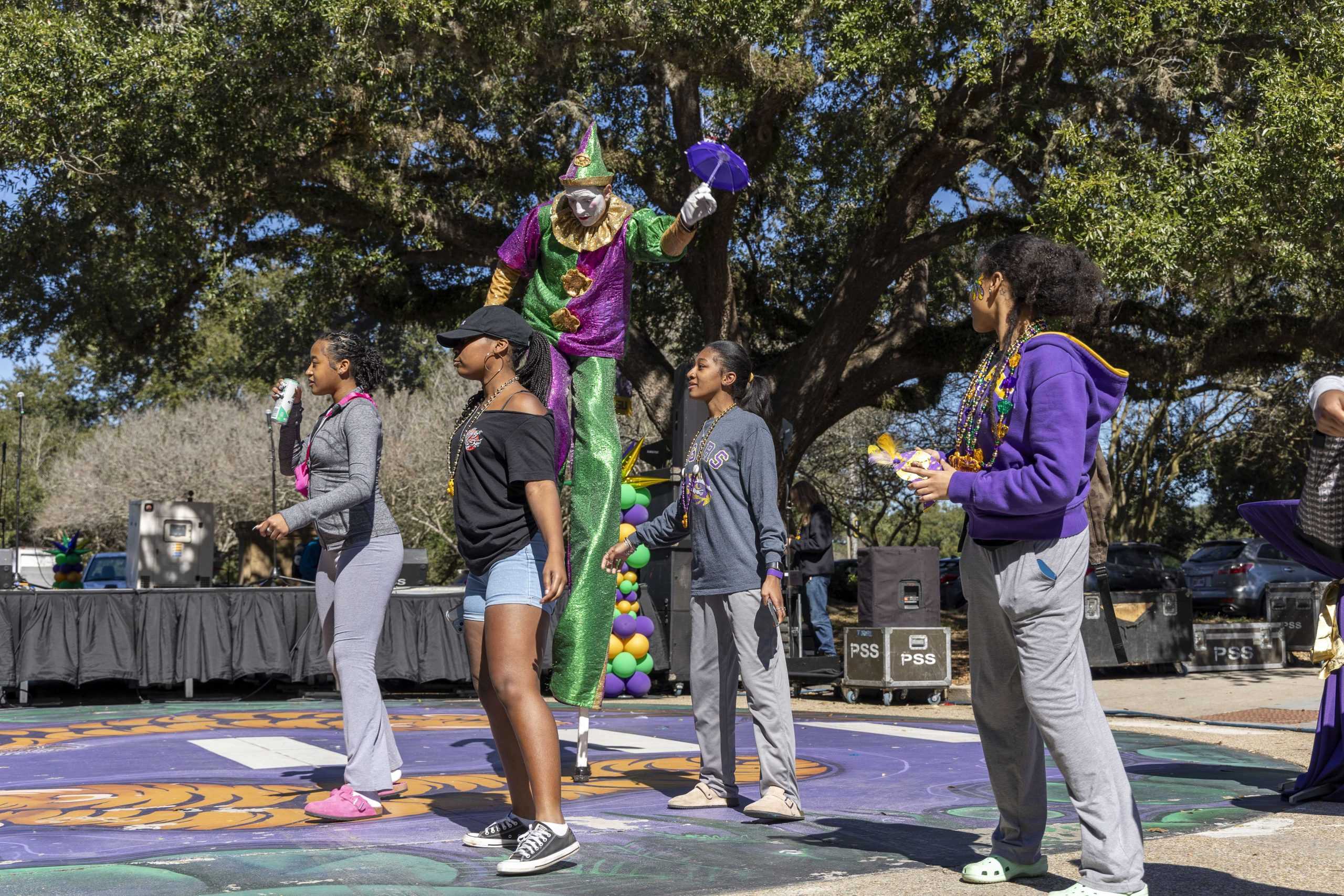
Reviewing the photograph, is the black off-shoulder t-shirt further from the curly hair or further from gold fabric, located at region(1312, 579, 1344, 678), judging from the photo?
gold fabric, located at region(1312, 579, 1344, 678)

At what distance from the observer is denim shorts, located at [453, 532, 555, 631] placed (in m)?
3.81

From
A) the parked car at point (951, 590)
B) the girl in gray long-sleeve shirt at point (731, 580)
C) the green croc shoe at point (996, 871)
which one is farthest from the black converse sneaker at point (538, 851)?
the parked car at point (951, 590)

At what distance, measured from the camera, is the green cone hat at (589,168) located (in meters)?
5.41

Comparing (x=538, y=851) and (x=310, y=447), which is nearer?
(x=538, y=851)

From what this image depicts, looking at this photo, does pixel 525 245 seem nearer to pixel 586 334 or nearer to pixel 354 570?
pixel 586 334

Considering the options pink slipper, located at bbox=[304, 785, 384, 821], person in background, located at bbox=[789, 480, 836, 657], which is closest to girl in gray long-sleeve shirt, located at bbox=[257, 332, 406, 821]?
pink slipper, located at bbox=[304, 785, 384, 821]

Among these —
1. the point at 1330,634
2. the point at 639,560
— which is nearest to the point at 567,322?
the point at 1330,634

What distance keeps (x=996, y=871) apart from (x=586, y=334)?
291 centimetres

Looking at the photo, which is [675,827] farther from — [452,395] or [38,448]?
[38,448]

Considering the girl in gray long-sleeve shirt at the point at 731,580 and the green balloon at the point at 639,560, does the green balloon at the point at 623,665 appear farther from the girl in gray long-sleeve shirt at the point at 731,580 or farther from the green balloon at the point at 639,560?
the girl in gray long-sleeve shirt at the point at 731,580

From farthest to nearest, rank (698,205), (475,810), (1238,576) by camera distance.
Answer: (1238,576) < (698,205) < (475,810)

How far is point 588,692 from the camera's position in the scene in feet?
17.1

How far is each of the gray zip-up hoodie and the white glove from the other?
1.47 m

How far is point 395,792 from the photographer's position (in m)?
5.21
